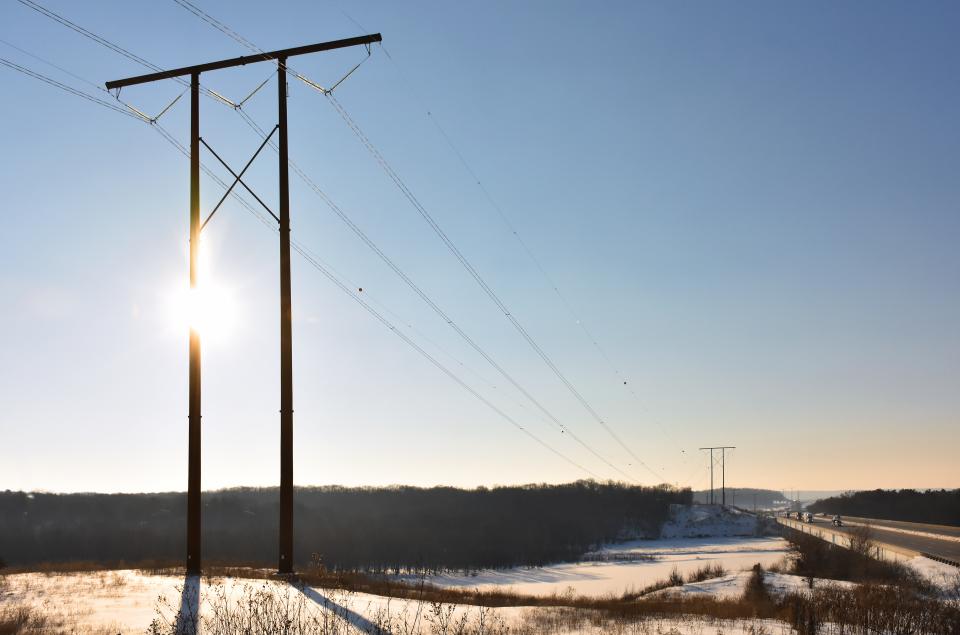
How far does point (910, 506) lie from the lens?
165875 mm

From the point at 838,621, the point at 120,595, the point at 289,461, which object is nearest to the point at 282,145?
the point at 289,461

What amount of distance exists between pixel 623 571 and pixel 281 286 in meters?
77.7

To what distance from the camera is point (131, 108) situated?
23.7 m

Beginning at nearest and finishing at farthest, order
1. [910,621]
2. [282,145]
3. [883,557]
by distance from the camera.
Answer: [910,621]
[282,145]
[883,557]

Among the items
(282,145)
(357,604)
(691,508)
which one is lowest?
(691,508)

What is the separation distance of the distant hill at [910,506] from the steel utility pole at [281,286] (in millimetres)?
Result: 147009

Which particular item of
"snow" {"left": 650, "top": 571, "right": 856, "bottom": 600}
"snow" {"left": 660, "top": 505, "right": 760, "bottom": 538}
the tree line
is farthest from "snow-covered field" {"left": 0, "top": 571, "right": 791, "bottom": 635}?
"snow" {"left": 660, "top": 505, "right": 760, "bottom": 538}

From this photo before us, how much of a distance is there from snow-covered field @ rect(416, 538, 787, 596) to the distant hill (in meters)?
48.8

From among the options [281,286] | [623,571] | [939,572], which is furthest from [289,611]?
[623,571]

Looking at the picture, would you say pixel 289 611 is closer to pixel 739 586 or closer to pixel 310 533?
pixel 739 586

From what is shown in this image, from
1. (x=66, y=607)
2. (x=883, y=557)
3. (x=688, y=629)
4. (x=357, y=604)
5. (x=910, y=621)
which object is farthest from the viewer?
(x=883, y=557)

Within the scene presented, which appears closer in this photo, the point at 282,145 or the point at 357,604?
the point at 357,604

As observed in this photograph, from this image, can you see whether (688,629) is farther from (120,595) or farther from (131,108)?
(131,108)

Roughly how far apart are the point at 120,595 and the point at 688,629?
1281 centimetres
